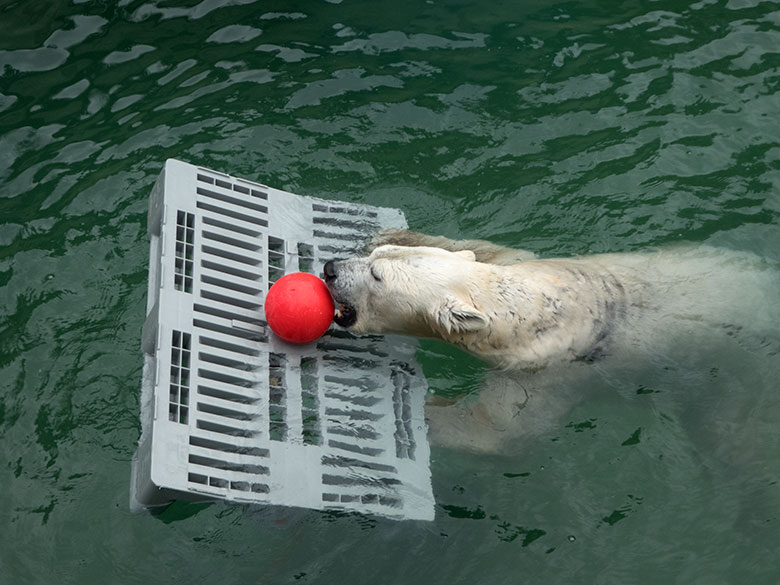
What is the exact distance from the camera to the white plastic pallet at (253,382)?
13.7 feet

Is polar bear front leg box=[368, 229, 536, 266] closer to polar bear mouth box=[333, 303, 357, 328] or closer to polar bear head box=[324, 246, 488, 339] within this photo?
polar bear head box=[324, 246, 488, 339]

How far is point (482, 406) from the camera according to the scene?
5.09 meters

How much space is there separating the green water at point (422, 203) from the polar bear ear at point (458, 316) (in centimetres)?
78

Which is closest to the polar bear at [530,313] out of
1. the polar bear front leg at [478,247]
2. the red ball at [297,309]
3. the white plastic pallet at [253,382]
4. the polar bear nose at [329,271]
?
the polar bear nose at [329,271]

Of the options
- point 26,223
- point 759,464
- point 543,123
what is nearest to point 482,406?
point 759,464

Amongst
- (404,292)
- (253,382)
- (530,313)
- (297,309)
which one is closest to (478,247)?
(530,313)

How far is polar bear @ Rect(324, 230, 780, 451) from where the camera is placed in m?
4.86

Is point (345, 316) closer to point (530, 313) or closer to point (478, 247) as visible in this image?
point (530, 313)

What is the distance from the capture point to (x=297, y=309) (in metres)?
4.57

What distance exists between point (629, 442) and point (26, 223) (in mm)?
4449

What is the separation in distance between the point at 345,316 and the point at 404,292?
1.33ft

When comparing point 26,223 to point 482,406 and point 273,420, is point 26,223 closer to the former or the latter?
point 273,420

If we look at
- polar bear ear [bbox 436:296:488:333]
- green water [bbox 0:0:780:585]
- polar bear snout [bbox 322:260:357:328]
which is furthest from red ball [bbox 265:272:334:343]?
green water [bbox 0:0:780:585]

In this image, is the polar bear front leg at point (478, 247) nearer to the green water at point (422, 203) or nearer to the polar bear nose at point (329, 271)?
the green water at point (422, 203)
